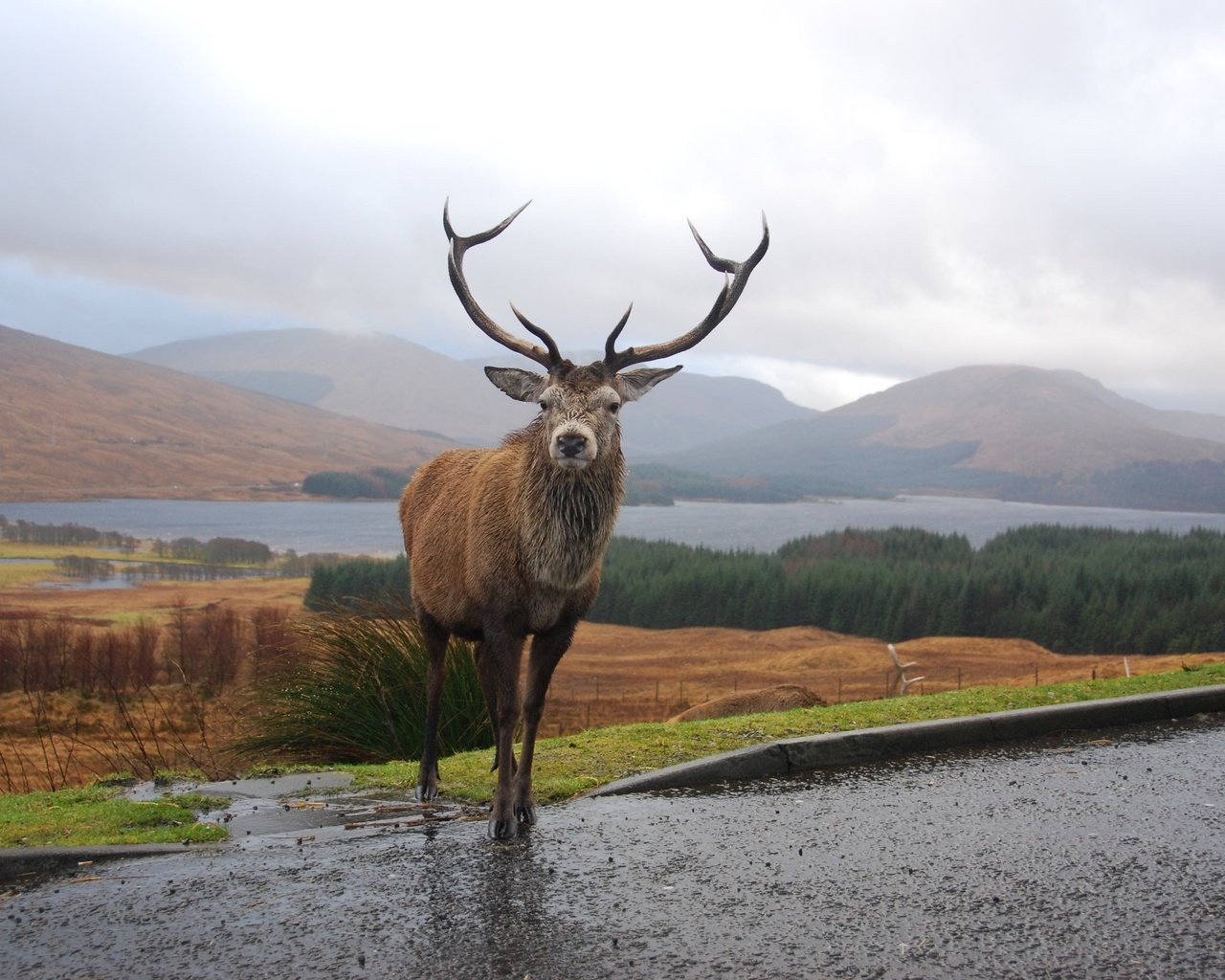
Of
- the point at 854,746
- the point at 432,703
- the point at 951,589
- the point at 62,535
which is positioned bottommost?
the point at 951,589

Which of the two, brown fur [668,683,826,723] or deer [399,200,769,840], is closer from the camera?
deer [399,200,769,840]

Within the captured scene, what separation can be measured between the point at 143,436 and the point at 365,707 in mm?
134792

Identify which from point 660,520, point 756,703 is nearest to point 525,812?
point 756,703

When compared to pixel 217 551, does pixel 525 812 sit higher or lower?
higher

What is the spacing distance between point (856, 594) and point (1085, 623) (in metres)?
13.7

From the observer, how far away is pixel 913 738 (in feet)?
26.2

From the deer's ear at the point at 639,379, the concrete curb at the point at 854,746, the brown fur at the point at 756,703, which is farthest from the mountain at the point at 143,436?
the deer's ear at the point at 639,379

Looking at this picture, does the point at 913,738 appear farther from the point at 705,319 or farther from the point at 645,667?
the point at 645,667

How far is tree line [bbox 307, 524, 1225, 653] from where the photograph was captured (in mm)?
51969

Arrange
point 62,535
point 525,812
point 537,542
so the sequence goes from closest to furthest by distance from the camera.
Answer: point 525,812 < point 537,542 < point 62,535

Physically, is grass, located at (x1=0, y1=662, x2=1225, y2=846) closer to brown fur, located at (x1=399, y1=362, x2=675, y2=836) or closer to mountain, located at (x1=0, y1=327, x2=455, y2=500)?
brown fur, located at (x1=399, y1=362, x2=675, y2=836)

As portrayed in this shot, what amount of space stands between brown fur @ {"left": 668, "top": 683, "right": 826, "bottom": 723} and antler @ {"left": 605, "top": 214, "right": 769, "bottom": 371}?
653cm

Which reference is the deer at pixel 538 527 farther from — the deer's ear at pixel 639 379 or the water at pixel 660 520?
the water at pixel 660 520

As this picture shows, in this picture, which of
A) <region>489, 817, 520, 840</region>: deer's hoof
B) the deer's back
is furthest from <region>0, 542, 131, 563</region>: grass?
<region>489, 817, 520, 840</region>: deer's hoof
